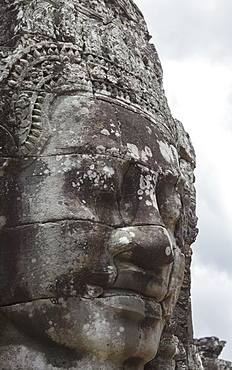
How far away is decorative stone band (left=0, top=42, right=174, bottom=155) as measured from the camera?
432 centimetres

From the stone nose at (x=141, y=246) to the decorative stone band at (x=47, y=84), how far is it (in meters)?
0.76

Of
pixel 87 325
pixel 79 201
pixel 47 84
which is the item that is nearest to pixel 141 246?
pixel 79 201

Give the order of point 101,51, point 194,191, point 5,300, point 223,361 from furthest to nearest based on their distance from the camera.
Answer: point 223,361, point 194,191, point 101,51, point 5,300

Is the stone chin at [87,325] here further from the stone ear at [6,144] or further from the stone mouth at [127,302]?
the stone ear at [6,144]

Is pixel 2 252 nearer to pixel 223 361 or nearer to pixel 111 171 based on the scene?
pixel 111 171

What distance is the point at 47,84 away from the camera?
4.46 meters

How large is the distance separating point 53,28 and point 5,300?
1.87 meters

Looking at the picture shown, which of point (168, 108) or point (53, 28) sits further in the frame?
point (168, 108)

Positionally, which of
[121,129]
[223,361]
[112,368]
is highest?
[121,129]

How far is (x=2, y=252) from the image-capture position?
411 centimetres

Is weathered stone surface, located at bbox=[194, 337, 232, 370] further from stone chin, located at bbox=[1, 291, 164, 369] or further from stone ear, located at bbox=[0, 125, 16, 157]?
stone ear, located at bbox=[0, 125, 16, 157]

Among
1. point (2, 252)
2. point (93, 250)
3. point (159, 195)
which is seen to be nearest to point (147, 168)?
point (159, 195)

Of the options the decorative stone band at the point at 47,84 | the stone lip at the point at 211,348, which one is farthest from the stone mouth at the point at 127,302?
the stone lip at the point at 211,348

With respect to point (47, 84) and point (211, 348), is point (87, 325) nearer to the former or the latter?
point (47, 84)
